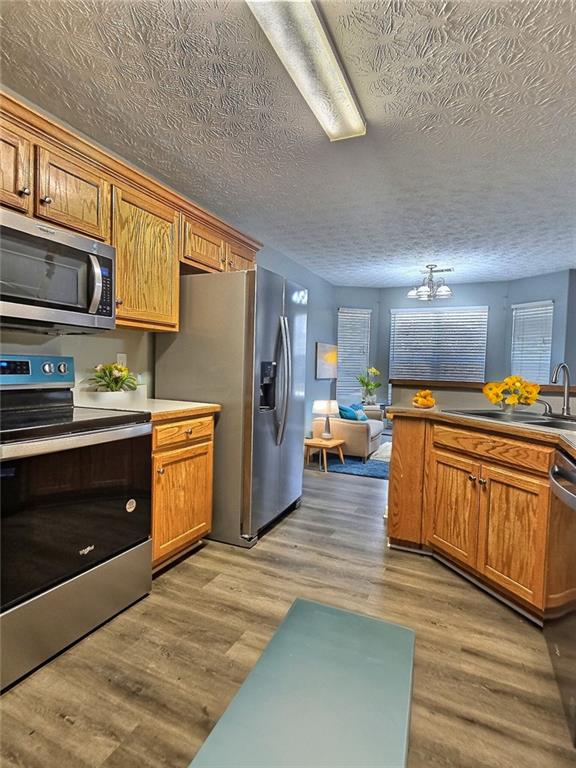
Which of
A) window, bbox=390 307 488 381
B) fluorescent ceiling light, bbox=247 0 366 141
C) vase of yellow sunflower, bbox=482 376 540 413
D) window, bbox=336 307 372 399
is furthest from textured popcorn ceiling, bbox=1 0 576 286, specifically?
window, bbox=336 307 372 399

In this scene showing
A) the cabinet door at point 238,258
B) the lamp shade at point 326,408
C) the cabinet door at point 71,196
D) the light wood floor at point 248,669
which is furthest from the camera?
the lamp shade at point 326,408

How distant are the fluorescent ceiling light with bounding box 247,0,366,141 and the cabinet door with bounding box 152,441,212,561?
1.97 meters

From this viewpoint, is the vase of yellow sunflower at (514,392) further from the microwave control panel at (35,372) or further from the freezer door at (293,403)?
the microwave control panel at (35,372)

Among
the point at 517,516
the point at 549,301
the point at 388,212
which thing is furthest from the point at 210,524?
the point at 549,301

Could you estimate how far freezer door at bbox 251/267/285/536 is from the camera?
9.05 ft

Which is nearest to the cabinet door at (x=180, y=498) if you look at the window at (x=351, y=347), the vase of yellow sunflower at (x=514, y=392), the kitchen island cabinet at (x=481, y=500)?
the kitchen island cabinet at (x=481, y=500)

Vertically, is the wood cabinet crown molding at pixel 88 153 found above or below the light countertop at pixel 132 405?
above

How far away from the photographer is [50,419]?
168 cm

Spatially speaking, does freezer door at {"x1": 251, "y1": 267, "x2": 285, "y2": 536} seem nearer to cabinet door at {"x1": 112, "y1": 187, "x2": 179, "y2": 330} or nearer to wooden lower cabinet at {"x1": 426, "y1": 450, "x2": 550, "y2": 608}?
cabinet door at {"x1": 112, "y1": 187, "x2": 179, "y2": 330}

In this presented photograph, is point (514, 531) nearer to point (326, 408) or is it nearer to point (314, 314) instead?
point (326, 408)

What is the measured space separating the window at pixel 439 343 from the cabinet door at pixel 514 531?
497cm

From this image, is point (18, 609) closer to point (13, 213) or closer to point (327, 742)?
point (327, 742)

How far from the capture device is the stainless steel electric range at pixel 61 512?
58.7 inches

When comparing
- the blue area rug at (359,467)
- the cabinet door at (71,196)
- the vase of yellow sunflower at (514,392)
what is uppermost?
the cabinet door at (71,196)
